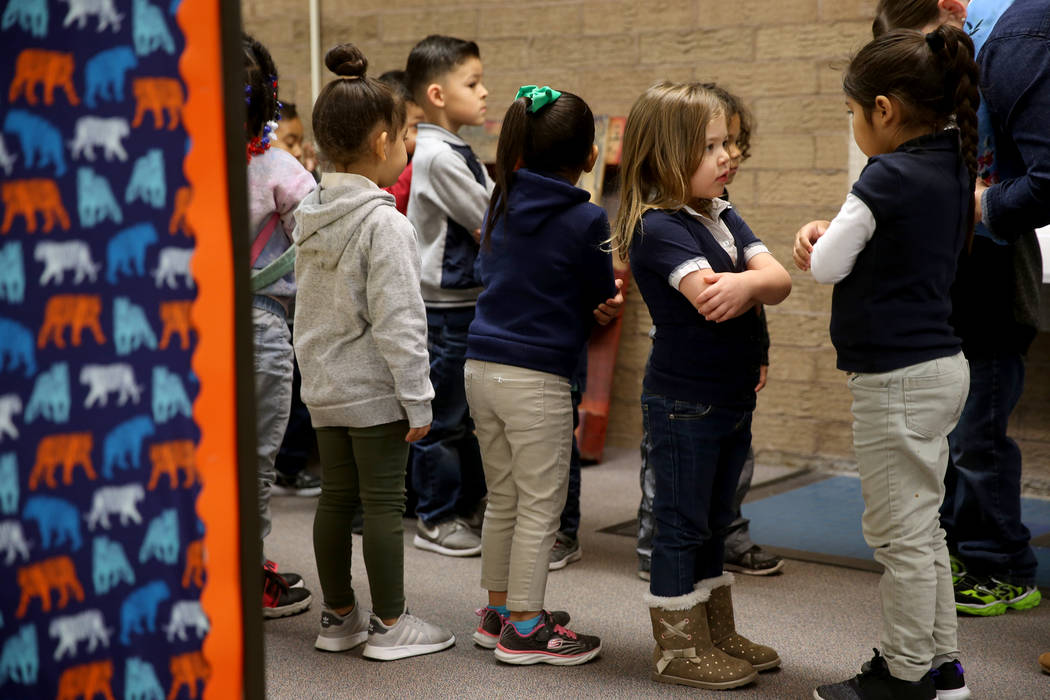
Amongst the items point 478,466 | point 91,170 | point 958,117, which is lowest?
point 478,466

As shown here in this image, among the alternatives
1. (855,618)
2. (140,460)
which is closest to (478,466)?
(855,618)

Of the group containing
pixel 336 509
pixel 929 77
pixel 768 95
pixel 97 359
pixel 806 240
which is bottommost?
pixel 336 509

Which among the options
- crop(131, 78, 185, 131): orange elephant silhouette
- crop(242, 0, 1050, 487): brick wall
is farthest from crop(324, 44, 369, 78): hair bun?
→ crop(242, 0, 1050, 487): brick wall

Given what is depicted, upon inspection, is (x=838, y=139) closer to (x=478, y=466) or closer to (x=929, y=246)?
(x=478, y=466)

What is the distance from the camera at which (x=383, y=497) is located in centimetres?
242

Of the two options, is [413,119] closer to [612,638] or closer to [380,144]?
[380,144]

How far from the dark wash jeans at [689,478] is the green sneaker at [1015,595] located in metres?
0.88

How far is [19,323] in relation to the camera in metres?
1.05

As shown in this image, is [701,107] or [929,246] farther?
[701,107]

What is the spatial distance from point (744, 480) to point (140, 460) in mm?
2356

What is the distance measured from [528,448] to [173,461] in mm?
1368

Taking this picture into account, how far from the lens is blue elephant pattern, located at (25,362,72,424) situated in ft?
3.46

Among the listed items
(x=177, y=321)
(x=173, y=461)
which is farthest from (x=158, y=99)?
(x=173, y=461)

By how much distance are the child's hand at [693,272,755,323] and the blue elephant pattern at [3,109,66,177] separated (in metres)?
1.30
